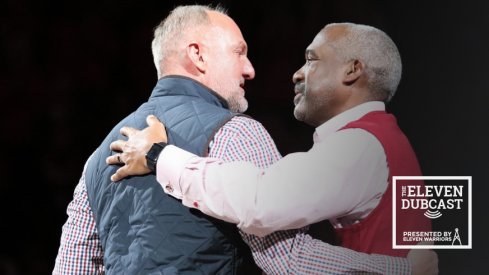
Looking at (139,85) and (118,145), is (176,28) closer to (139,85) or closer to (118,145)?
(118,145)

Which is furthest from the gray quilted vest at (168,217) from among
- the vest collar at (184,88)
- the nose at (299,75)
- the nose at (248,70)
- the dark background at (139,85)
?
the dark background at (139,85)

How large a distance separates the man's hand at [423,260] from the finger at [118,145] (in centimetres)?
77

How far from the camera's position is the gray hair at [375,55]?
78.7 inches

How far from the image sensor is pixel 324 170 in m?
1.80

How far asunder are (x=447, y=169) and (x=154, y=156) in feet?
2.55

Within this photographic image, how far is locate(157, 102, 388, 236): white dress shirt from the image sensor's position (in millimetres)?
1744

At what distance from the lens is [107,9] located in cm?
256

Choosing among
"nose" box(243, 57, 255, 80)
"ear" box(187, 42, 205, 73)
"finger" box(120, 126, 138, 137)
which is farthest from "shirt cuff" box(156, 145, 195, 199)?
"nose" box(243, 57, 255, 80)

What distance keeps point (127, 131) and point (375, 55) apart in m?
0.66

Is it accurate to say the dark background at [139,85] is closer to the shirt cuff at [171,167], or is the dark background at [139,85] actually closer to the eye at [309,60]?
the eye at [309,60]

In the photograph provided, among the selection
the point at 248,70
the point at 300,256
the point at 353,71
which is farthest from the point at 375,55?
the point at 300,256
